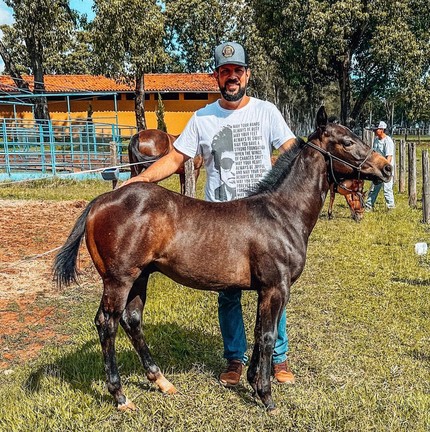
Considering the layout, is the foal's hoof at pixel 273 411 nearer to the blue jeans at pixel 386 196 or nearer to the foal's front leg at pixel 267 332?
the foal's front leg at pixel 267 332

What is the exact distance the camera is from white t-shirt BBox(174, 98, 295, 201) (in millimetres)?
3521

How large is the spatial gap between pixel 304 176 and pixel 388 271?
145 inches

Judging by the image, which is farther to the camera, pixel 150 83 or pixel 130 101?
pixel 130 101

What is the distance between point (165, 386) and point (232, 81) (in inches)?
86.7

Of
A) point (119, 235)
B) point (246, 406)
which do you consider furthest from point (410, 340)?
point (119, 235)

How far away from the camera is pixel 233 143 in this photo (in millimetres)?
3545

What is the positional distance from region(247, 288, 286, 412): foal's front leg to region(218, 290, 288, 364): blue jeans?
0.44m

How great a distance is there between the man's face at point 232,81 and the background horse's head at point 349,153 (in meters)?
0.61

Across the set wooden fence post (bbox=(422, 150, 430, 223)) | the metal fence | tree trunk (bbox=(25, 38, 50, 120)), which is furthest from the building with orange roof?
wooden fence post (bbox=(422, 150, 430, 223))

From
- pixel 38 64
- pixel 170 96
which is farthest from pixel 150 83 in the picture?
pixel 38 64

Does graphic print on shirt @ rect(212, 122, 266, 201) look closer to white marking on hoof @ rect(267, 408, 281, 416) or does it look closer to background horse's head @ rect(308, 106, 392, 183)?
background horse's head @ rect(308, 106, 392, 183)

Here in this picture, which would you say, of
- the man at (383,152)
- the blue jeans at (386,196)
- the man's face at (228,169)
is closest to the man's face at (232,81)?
the man's face at (228,169)

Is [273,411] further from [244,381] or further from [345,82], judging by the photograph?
[345,82]

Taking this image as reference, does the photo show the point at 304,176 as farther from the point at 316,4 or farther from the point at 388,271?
the point at 316,4
